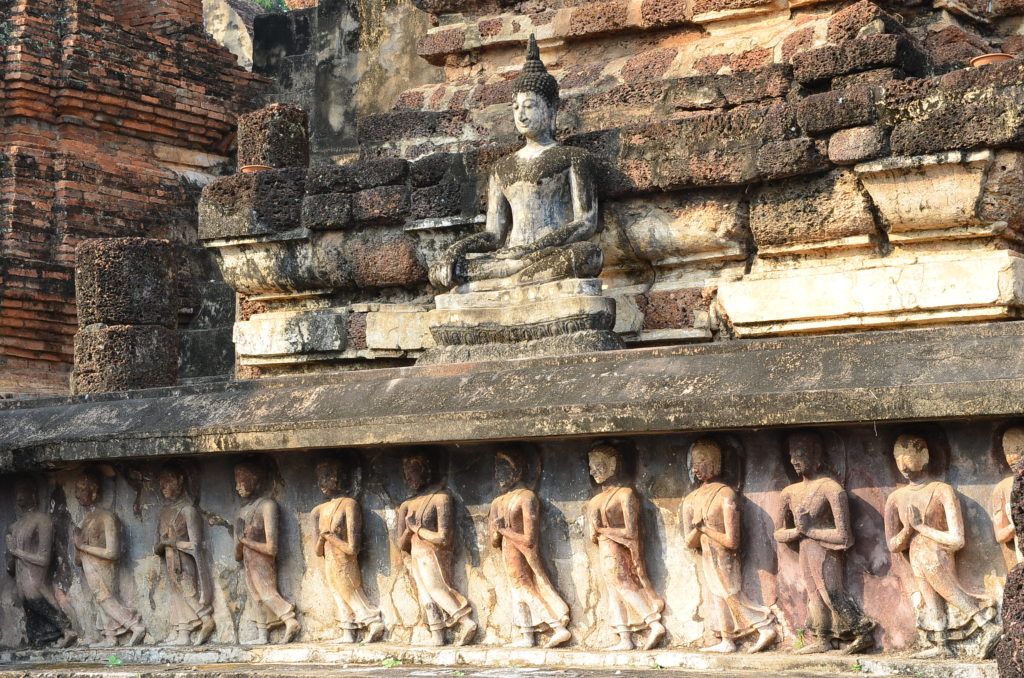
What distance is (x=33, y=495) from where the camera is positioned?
11000 millimetres

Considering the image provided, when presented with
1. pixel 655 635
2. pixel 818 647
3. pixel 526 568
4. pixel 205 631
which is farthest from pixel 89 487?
pixel 818 647

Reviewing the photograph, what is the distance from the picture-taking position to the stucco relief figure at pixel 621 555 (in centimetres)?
888

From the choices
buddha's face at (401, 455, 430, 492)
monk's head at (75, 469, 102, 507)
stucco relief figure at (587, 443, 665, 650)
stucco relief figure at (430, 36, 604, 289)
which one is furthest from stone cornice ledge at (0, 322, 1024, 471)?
stucco relief figure at (430, 36, 604, 289)

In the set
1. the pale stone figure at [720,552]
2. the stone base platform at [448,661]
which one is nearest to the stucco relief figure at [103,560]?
the stone base platform at [448,661]

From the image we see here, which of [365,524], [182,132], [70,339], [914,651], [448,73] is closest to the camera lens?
[914,651]

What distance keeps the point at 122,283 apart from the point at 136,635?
2.44m

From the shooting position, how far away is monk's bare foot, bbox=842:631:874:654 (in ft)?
27.2

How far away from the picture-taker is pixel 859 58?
1020cm

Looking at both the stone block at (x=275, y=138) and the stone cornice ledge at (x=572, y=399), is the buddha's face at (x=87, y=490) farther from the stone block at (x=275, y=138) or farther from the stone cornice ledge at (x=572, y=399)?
the stone block at (x=275, y=138)

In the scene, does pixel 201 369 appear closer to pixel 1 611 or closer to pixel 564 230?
pixel 1 611

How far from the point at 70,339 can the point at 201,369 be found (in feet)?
5.23

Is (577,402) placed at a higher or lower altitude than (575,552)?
higher

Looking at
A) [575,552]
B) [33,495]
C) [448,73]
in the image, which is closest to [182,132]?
[448,73]

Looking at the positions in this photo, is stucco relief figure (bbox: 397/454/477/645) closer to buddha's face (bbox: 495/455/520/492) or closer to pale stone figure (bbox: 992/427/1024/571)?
buddha's face (bbox: 495/455/520/492)
